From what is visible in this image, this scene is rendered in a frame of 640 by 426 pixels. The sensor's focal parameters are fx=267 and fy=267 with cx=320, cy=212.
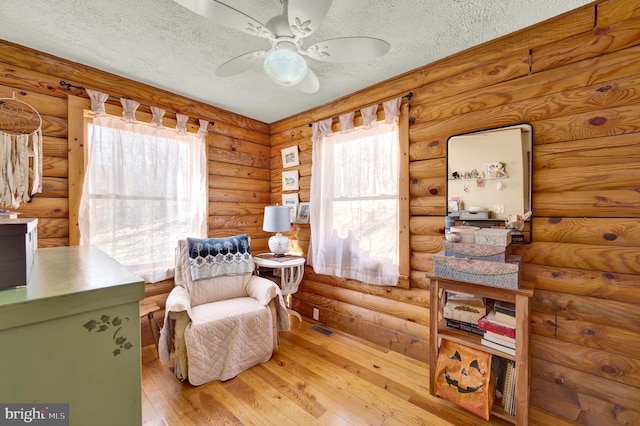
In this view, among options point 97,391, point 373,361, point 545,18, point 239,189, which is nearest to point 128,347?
point 97,391

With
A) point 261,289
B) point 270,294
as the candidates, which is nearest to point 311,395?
point 270,294

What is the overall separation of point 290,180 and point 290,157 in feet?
0.91

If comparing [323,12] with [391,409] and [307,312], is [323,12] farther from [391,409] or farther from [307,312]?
[307,312]

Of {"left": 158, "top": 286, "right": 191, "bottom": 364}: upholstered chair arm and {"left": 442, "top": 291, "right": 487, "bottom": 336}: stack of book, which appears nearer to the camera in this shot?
{"left": 442, "top": 291, "right": 487, "bottom": 336}: stack of book

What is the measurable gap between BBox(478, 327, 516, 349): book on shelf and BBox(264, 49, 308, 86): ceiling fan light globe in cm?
187

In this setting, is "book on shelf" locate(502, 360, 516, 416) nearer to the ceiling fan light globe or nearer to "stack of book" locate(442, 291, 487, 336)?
"stack of book" locate(442, 291, 487, 336)

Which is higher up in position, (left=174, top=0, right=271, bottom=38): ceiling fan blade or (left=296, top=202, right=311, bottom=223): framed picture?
(left=174, top=0, right=271, bottom=38): ceiling fan blade

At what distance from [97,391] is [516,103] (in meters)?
2.43

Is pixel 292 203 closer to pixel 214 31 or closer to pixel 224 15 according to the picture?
pixel 214 31

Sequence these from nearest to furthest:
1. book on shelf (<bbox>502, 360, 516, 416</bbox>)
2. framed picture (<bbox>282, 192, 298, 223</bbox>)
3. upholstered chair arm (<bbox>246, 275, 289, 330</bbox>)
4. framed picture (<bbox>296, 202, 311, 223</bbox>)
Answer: book on shelf (<bbox>502, 360, 516, 416</bbox>) → upholstered chair arm (<bbox>246, 275, 289, 330</bbox>) → framed picture (<bbox>296, 202, 311, 223</bbox>) → framed picture (<bbox>282, 192, 298, 223</bbox>)

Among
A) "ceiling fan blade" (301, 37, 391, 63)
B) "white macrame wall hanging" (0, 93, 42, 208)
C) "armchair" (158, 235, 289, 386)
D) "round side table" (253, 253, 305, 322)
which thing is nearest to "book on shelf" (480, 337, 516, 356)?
"armchair" (158, 235, 289, 386)

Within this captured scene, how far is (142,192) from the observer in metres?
2.42

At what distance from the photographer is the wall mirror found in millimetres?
1751

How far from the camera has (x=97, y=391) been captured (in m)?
0.51
